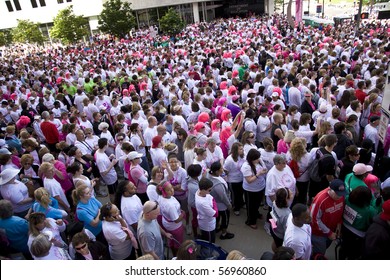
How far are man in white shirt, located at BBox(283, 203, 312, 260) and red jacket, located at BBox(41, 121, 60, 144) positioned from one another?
6601 mm

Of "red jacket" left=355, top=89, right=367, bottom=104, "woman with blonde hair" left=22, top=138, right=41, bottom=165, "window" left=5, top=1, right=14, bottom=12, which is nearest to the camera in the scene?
"woman with blonde hair" left=22, top=138, right=41, bottom=165

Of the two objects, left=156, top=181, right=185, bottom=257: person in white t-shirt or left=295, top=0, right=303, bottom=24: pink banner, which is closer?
left=156, top=181, right=185, bottom=257: person in white t-shirt

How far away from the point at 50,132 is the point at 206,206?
18.1ft

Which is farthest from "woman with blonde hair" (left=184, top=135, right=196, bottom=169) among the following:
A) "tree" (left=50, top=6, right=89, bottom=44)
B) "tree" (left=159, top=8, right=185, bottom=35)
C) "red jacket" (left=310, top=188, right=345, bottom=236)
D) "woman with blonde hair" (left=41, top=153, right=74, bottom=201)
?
"tree" (left=50, top=6, right=89, bottom=44)

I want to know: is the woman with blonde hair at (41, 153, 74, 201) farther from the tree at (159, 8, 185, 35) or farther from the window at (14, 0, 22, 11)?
the window at (14, 0, 22, 11)

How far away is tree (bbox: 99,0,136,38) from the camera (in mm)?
29938

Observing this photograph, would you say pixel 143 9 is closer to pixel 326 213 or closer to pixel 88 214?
pixel 88 214

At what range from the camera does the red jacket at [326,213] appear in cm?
382

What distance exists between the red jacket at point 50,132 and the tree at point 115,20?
25.1 meters

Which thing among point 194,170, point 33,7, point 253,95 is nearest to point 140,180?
point 194,170

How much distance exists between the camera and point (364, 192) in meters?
3.53

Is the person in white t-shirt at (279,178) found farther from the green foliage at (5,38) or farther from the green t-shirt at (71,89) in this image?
the green foliage at (5,38)

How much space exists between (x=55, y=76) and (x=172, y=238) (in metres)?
13.6

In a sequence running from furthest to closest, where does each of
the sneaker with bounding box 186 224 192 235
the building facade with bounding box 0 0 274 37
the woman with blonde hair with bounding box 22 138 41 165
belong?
the building facade with bounding box 0 0 274 37
the woman with blonde hair with bounding box 22 138 41 165
the sneaker with bounding box 186 224 192 235
